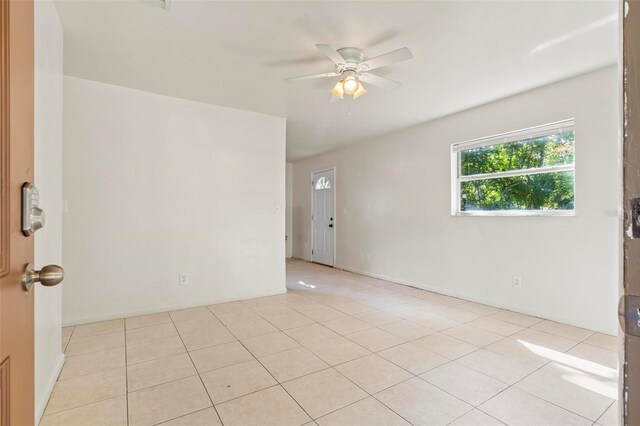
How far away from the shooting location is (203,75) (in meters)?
2.84

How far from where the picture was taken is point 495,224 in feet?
11.5

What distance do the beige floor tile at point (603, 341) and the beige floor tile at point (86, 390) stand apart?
3590 millimetres

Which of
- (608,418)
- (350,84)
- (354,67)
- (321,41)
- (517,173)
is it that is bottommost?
(608,418)

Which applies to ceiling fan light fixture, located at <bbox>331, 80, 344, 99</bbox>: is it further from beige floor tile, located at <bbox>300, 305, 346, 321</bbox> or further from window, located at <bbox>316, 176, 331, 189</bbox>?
window, located at <bbox>316, 176, 331, 189</bbox>

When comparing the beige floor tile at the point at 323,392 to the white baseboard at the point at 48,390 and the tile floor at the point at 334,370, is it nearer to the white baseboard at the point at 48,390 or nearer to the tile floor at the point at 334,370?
the tile floor at the point at 334,370

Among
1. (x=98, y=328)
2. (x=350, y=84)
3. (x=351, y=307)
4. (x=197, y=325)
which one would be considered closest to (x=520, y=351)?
(x=351, y=307)

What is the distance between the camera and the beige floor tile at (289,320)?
2934mm

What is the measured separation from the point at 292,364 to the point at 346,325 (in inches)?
35.5

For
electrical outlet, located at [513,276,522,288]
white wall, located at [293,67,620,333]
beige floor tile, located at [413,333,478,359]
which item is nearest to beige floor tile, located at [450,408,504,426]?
beige floor tile, located at [413,333,478,359]

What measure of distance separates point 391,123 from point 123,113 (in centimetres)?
331

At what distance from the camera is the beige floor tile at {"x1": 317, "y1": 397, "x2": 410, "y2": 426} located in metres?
1.57

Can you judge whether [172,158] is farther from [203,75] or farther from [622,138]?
[622,138]

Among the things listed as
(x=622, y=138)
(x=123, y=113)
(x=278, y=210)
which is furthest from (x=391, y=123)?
(x=622, y=138)

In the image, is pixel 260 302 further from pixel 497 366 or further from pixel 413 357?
pixel 497 366
